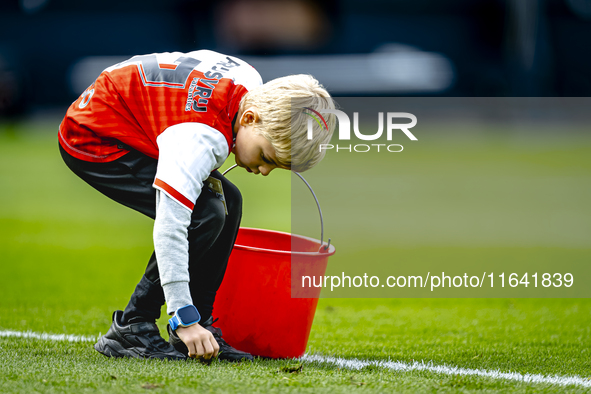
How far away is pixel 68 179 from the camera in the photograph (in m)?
8.90

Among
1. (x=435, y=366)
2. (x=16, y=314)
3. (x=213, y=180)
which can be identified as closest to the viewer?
(x=213, y=180)

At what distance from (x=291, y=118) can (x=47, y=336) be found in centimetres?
130

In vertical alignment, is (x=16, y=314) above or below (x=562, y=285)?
above

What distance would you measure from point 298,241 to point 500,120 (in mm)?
14377

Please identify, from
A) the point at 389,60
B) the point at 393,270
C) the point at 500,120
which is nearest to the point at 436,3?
the point at 389,60

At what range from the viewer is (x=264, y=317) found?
215cm

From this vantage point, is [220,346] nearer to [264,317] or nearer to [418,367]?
[264,317]

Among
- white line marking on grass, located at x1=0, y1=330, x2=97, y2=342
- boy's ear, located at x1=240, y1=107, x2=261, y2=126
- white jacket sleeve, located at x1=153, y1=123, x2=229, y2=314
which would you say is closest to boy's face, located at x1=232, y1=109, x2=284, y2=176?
boy's ear, located at x1=240, y1=107, x2=261, y2=126

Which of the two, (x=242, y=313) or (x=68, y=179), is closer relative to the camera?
(x=242, y=313)

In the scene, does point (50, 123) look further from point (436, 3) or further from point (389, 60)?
point (436, 3)

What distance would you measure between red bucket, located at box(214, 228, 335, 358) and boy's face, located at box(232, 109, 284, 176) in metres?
0.29

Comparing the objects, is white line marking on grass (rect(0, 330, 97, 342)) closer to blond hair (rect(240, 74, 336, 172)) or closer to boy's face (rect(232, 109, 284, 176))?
boy's face (rect(232, 109, 284, 176))

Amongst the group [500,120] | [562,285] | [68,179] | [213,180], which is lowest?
[500,120]

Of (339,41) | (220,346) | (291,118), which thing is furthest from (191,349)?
(339,41)
